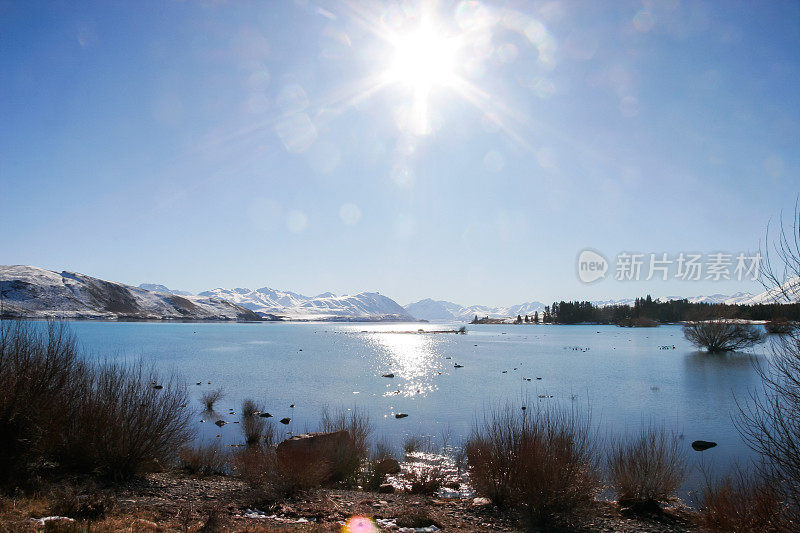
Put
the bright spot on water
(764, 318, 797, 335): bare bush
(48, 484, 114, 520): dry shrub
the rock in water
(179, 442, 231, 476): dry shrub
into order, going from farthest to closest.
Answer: the bright spot on water
the rock in water
(179, 442, 231, 476): dry shrub
(48, 484, 114, 520): dry shrub
(764, 318, 797, 335): bare bush

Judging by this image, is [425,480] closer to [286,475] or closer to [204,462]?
[286,475]

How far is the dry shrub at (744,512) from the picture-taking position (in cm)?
883

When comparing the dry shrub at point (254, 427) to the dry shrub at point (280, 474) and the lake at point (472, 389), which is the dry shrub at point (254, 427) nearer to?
the lake at point (472, 389)

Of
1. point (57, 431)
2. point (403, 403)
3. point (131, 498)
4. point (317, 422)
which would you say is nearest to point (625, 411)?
point (403, 403)

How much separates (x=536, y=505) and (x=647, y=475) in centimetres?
407

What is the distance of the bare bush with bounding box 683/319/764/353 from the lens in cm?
6372

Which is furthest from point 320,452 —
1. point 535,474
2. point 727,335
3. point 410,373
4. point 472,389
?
point 727,335

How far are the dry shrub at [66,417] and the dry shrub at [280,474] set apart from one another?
3.34 meters

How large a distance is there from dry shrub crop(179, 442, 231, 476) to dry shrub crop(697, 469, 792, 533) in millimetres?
15700

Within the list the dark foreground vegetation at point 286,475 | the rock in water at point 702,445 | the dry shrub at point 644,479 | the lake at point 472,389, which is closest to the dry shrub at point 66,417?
the dark foreground vegetation at point 286,475

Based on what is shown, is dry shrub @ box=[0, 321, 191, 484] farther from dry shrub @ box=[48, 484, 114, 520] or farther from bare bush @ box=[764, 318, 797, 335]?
bare bush @ box=[764, 318, 797, 335]

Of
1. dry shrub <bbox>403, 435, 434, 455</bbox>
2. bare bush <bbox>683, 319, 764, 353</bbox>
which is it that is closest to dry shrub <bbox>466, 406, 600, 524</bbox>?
dry shrub <bbox>403, 435, 434, 455</bbox>

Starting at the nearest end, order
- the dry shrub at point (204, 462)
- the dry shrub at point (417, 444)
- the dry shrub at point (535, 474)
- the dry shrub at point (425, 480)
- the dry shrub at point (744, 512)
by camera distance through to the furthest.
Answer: the dry shrub at point (744, 512) → the dry shrub at point (535, 474) → the dry shrub at point (425, 480) → the dry shrub at point (204, 462) → the dry shrub at point (417, 444)

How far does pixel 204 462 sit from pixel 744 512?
16830 mm
